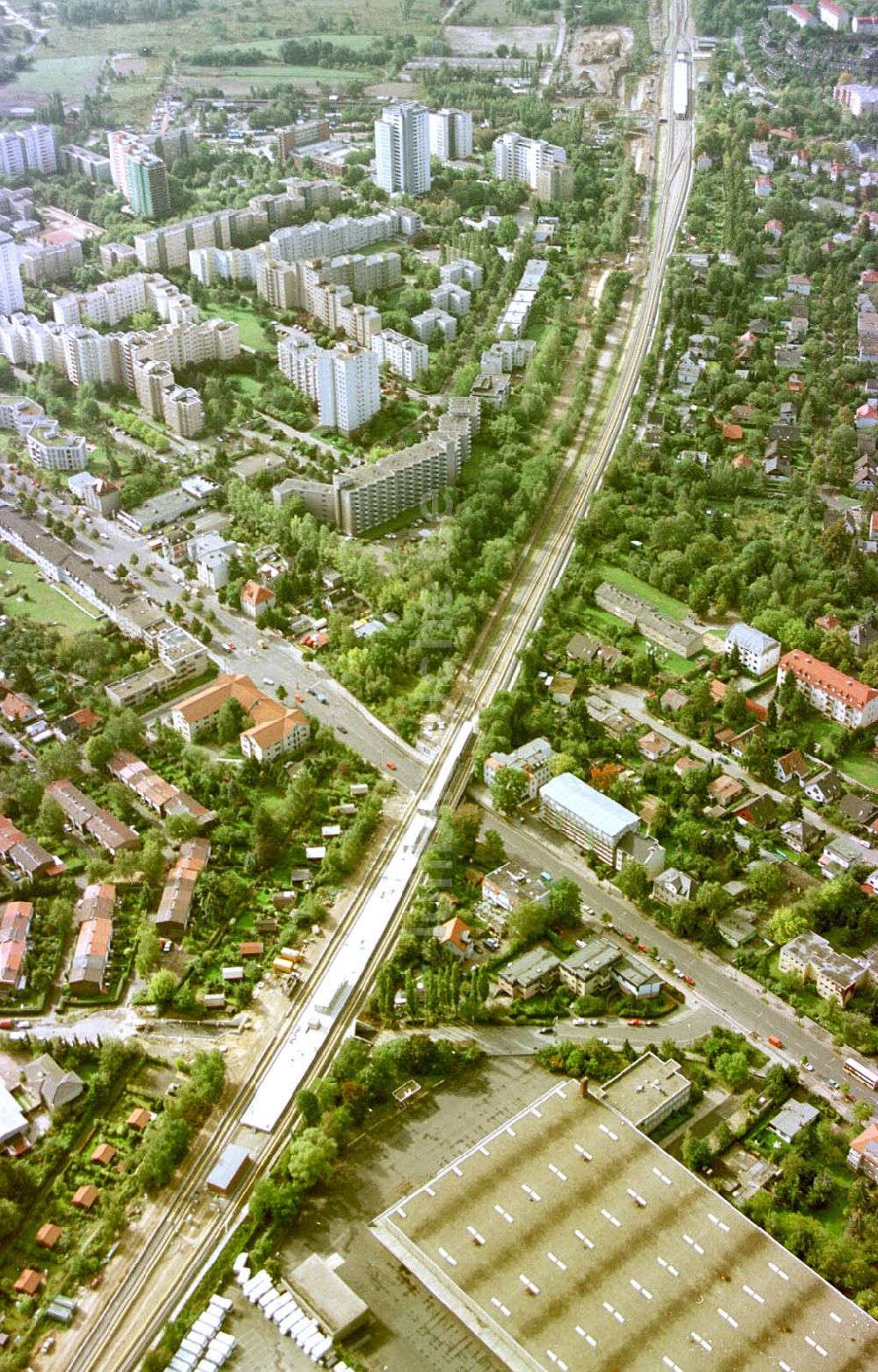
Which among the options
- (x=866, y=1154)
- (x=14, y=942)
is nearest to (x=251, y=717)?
(x=14, y=942)

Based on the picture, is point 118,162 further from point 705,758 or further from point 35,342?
point 705,758

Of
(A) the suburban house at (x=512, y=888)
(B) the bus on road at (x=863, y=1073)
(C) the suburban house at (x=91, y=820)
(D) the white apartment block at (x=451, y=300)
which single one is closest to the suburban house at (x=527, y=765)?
(A) the suburban house at (x=512, y=888)

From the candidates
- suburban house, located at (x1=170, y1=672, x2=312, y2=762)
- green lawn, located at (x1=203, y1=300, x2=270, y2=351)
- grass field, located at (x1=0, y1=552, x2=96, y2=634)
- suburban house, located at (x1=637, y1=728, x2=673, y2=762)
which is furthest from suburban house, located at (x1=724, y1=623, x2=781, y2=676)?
green lawn, located at (x1=203, y1=300, x2=270, y2=351)

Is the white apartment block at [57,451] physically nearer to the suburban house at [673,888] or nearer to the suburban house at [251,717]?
the suburban house at [251,717]

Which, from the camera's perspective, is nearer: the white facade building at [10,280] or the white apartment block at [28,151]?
the white facade building at [10,280]

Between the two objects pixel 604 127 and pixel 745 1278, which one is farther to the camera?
pixel 604 127

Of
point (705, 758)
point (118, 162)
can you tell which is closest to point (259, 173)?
point (118, 162)

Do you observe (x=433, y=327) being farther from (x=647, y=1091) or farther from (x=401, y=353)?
(x=647, y=1091)

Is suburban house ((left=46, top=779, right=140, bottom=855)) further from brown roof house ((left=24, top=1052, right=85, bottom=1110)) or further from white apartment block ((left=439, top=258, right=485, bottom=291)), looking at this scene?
white apartment block ((left=439, top=258, right=485, bottom=291))
